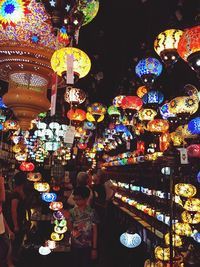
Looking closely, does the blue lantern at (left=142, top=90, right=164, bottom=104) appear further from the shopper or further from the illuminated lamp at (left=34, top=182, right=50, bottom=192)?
the illuminated lamp at (left=34, top=182, right=50, bottom=192)

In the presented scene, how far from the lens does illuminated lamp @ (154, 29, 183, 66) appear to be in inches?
136

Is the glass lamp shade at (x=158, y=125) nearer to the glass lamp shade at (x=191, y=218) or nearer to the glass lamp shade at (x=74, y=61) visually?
the glass lamp shade at (x=191, y=218)

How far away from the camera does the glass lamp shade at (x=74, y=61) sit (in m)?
2.32

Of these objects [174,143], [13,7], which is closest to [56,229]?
[174,143]

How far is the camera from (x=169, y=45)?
137 inches

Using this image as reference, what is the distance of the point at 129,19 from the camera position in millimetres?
5594

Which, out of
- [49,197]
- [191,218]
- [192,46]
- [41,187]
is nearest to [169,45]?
[192,46]

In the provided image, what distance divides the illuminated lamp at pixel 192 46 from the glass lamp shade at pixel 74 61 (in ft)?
3.61

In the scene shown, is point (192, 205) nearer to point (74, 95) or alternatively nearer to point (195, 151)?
point (195, 151)

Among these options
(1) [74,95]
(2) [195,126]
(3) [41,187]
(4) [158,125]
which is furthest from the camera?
(3) [41,187]

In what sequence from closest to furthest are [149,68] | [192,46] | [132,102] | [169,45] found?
[192,46] < [169,45] < [149,68] < [132,102]

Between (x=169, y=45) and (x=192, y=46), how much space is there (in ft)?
2.79

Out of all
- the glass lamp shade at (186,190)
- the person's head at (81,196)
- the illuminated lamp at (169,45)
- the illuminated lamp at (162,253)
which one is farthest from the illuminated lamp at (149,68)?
the illuminated lamp at (162,253)

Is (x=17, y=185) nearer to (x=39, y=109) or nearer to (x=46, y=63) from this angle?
(x=39, y=109)
